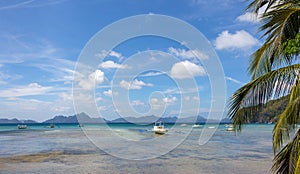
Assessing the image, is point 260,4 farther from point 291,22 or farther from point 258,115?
point 258,115

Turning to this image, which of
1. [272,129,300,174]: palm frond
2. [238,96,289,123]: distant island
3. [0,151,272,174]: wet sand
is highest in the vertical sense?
[238,96,289,123]: distant island

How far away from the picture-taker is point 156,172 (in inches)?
627

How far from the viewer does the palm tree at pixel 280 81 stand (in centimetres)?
455

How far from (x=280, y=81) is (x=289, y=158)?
4.10 feet

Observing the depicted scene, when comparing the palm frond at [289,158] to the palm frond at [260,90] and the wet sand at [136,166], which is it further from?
the wet sand at [136,166]

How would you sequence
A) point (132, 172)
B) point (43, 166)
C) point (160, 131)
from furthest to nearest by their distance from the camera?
point (160, 131) < point (43, 166) < point (132, 172)

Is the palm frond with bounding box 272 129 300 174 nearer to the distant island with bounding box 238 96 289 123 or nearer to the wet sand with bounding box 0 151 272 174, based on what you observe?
the distant island with bounding box 238 96 289 123

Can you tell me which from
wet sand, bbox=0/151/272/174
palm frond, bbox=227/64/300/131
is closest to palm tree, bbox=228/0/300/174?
palm frond, bbox=227/64/300/131

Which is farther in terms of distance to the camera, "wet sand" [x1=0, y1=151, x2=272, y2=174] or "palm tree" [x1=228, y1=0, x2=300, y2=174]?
"wet sand" [x1=0, y1=151, x2=272, y2=174]

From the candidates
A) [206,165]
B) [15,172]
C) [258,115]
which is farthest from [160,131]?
[258,115]

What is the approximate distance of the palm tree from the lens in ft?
14.9

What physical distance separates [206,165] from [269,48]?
14375mm

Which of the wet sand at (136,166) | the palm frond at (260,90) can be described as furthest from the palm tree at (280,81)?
the wet sand at (136,166)

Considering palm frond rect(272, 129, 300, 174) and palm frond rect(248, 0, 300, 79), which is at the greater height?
palm frond rect(248, 0, 300, 79)
